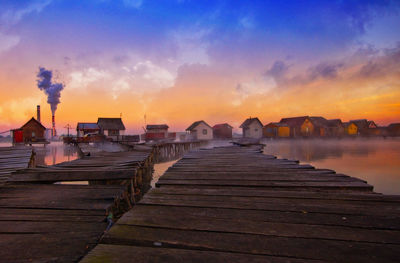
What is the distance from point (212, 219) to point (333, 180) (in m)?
2.97

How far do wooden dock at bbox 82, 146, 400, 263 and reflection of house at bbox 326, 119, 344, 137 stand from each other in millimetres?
70988

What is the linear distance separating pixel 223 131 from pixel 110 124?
32.1 meters

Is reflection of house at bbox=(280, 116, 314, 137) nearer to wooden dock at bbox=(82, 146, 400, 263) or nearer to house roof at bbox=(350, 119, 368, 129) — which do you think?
house roof at bbox=(350, 119, 368, 129)

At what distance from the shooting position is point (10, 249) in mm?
2082

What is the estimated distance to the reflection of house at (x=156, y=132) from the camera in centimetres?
5466

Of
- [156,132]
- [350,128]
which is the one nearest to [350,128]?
[350,128]

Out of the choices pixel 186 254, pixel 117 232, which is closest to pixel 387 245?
pixel 186 254

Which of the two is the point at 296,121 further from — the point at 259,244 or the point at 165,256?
the point at 165,256

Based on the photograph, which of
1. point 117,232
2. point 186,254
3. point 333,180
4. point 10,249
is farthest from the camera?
point 333,180

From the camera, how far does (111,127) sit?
50.2 meters

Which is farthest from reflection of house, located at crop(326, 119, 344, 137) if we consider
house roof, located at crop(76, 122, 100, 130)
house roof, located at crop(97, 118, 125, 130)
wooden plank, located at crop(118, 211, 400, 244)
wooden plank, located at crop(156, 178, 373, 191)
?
wooden plank, located at crop(118, 211, 400, 244)

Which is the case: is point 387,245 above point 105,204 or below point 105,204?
above

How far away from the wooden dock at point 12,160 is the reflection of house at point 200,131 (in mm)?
45795

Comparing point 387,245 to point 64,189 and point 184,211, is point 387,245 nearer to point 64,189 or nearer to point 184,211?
point 184,211
